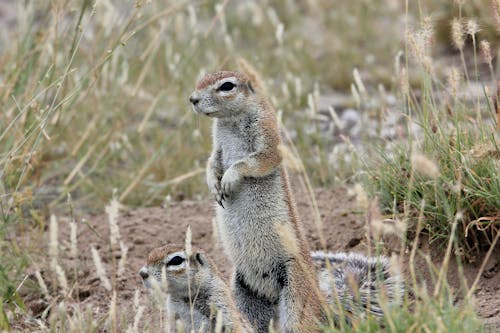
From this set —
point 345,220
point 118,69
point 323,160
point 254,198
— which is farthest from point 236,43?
point 254,198

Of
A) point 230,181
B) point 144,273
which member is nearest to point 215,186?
point 230,181

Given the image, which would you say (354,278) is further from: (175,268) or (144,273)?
(144,273)

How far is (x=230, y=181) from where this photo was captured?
194 inches

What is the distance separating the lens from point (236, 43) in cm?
1034

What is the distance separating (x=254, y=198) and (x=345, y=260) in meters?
0.62

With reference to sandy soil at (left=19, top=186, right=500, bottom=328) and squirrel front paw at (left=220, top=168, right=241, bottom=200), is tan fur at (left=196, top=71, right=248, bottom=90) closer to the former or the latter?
squirrel front paw at (left=220, top=168, right=241, bottom=200)

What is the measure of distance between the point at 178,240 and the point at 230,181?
146 cm

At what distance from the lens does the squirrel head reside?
455cm

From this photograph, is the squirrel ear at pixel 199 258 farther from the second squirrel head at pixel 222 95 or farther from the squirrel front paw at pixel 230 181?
the second squirrel head at pixel 222 95

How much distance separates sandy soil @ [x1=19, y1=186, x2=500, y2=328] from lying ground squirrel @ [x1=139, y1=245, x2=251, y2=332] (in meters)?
0.50

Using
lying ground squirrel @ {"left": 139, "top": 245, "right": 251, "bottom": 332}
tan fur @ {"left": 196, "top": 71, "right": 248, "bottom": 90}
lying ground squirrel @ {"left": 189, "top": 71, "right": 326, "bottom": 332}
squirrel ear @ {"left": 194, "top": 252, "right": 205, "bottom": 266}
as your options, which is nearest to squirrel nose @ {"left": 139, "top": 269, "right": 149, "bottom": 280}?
lying ground squirrel @ {"left": 139, "top": 245, "right": 251, "bottom": 332}

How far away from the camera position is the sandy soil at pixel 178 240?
17.3ft

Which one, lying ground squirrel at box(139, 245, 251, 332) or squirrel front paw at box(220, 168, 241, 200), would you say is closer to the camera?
lying ground squirrel at box(139, 245, 251, 332)

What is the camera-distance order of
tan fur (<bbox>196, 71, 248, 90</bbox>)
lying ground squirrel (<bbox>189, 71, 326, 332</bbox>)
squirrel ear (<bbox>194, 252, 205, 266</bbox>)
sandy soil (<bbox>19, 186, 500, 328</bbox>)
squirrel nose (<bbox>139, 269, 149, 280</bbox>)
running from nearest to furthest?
1. squirrel nose (<bbox>139, 269, 149, 280</bbox>)
2. squirrel ear (<bbox>194, 252, 205, 266</bbox>)
3. lying ground squirrel (<bbox>189, 71, 326, 332</bbox>)
4. tan fur (<bbox>196, 71, 248, 90</bbox>)
5. sandy soil (<bbox>19, 186, 500, 328</bbox>)
